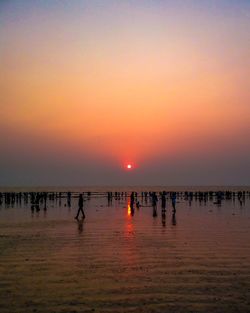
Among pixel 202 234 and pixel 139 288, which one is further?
pixel 202 234

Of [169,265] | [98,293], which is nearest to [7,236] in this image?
[169,265]

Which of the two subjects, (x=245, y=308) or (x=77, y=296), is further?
(x=77, y=296)

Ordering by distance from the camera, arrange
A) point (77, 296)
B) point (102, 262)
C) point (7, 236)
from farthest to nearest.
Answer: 1. point (7, 236)
2. point (102, 262)
3. point (77, 296)

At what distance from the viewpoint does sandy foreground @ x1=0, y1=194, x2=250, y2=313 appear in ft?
31.6

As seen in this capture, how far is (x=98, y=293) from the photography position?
1046 cm

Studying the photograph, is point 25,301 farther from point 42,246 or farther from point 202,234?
point 202,234

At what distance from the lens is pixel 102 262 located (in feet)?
47.3

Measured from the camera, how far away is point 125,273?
41.9 ft

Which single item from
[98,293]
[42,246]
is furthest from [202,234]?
[98,293]

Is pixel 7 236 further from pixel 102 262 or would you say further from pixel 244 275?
pixel 244 275

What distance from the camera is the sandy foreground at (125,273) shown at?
9.63 meters

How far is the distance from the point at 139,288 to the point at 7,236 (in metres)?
12.5

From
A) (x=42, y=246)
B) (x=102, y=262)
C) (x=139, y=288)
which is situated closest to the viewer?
(x=139, y=288)

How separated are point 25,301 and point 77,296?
1.22 metres
